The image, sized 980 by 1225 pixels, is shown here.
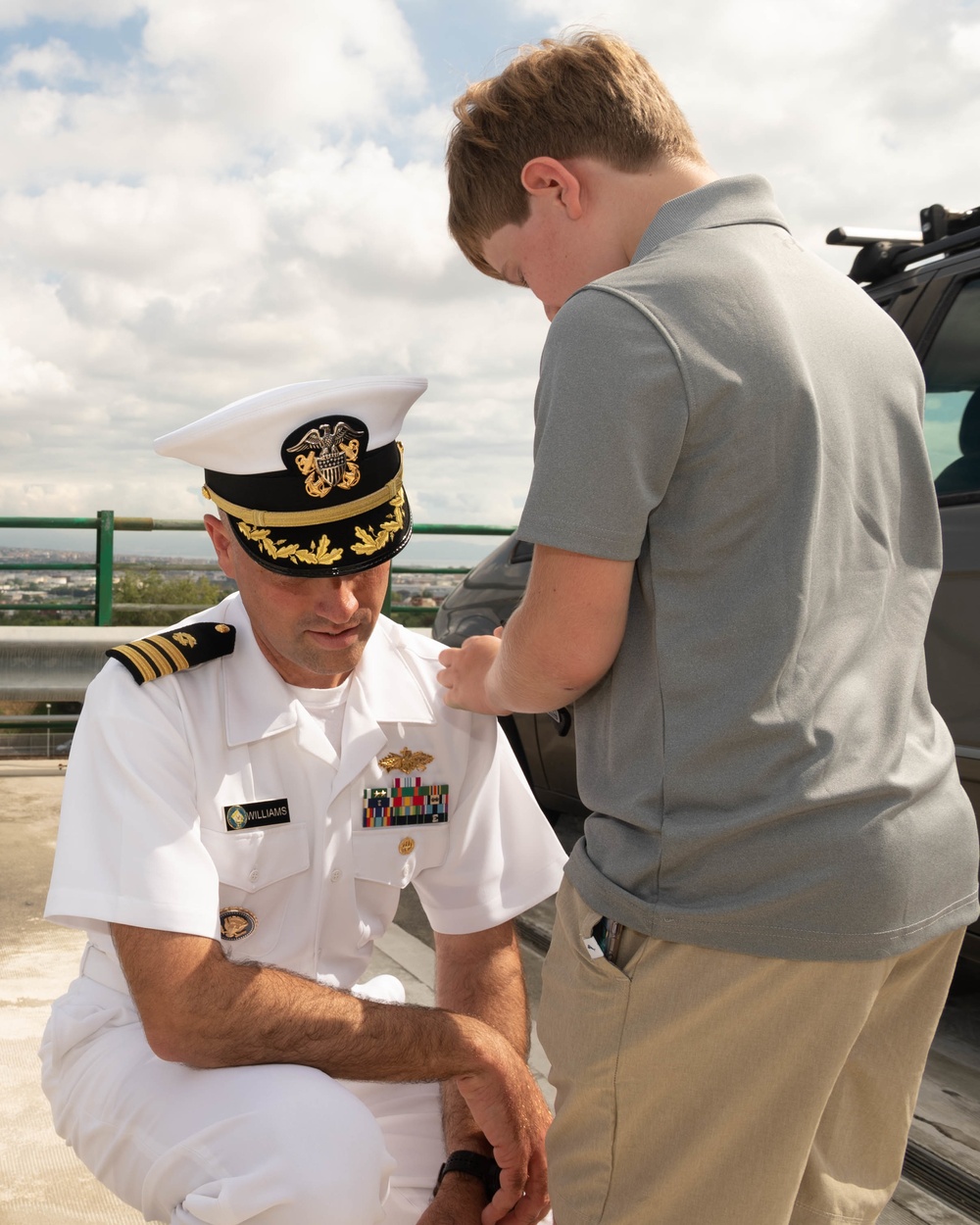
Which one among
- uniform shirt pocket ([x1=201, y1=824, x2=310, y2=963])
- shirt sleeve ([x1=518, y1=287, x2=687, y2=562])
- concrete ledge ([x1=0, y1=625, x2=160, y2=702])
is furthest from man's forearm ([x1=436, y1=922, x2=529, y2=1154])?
concrete ledge ([x1=0, y1=625, x2=160, y2=702])

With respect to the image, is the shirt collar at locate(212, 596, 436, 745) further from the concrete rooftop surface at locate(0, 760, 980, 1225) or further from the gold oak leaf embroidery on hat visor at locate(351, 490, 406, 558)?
the concrete rooftop surface at locate(0, 760, 980, 1225)

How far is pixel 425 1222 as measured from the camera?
1.71m

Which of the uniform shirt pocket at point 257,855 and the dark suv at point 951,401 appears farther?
the dark suv at point 951,401

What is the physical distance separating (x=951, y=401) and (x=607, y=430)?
6.31 ft

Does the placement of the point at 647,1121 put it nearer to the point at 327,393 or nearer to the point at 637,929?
the point at 637,929

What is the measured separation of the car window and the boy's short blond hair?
1.47 metres

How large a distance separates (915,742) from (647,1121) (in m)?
0.52

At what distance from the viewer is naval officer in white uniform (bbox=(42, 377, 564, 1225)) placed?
5.24 feet

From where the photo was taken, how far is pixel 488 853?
79.4 inches

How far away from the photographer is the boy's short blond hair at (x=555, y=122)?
1.47 meters

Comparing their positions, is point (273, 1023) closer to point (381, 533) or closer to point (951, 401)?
point (381, 533)

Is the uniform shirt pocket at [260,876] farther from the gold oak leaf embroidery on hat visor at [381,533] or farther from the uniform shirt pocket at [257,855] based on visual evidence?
the gold oak leaf embroidery on hat visor at [381,533]

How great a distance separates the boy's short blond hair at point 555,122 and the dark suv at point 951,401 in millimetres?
775

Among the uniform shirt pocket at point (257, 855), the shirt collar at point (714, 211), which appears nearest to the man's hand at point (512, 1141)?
the uniform shirt pocket at point (257, 855)
